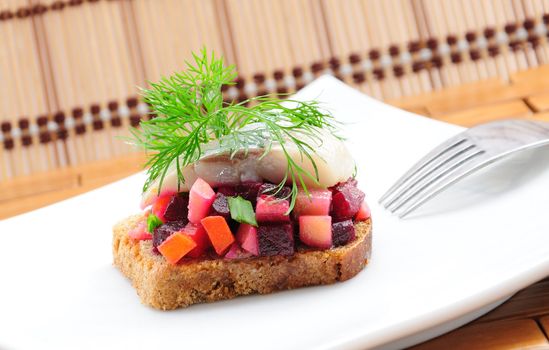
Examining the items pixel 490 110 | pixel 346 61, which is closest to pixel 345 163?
pixel 490 110

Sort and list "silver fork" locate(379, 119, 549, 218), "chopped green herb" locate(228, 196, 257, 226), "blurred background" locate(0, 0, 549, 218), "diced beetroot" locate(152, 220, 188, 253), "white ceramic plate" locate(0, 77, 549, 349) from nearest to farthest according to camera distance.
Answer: "white ceramic plate" locate(0, 77, 549, 349) < "chopped green herb" locate(228, 196, 257, 226) < "diced beetroot" locate(152, 220, 188, 253) < "silver fork" locate(379, 119, 549, 218) < "blurred background" locate(0, 0, 549, 218)

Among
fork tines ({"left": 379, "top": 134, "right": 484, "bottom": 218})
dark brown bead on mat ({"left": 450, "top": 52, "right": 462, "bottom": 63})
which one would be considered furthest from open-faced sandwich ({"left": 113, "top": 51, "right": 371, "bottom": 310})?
dark brown bead on mat ({"left": 450, "top": 52, "right": 462, "bottom": 63})

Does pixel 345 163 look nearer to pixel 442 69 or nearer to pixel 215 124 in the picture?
pixel 215 124

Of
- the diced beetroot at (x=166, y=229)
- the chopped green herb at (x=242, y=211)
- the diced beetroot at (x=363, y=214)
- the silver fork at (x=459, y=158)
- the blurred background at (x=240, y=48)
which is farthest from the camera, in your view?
the blurred background at (x=240, y=48)

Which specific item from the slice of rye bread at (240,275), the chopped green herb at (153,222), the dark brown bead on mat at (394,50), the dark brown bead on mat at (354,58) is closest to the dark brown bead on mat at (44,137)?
the dark brown bead on mat at (354,58)

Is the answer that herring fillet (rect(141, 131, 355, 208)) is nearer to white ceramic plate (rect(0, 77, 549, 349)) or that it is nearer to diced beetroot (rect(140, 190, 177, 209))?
diced beetroot (rect(140, 190, 177, 209))

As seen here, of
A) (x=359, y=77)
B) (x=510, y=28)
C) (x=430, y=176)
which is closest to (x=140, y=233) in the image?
(x=430, y=176)

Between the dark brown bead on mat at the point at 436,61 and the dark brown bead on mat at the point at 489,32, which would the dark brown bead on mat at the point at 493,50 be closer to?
the dark brown bead on mat at the point at 489,32
